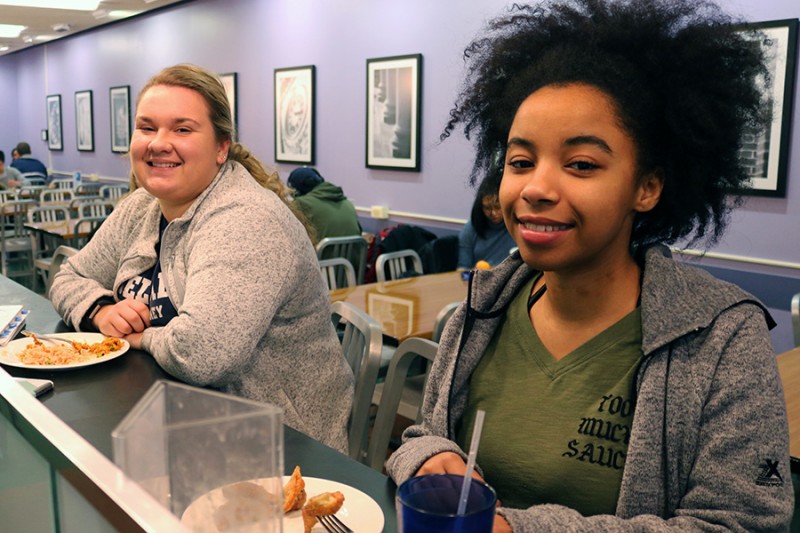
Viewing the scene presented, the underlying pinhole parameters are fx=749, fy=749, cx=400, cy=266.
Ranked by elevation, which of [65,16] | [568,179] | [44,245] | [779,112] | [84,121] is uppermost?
[65,16]

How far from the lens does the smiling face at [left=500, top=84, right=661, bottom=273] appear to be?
100 cm

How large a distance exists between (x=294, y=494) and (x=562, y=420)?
0.40 m

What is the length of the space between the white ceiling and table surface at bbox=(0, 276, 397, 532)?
759 centimetres

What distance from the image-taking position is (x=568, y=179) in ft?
3.29

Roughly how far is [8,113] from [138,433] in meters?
15.5

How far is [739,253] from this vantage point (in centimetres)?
385

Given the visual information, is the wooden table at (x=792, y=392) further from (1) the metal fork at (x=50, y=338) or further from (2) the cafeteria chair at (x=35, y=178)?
(2) the cafeteria chair at (x=35, y=178)

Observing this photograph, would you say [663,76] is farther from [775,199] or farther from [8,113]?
[8,113]

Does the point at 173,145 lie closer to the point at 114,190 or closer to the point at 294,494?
the point at 294,494

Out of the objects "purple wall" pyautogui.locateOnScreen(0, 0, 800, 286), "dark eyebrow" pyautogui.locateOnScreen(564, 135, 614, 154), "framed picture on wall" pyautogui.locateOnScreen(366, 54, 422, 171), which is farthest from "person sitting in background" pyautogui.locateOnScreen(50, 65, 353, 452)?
"framed picture on wall" pyautogui.locateOnScreen(366, 54, 422, 171)

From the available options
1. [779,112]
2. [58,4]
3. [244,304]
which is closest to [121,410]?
[244,304]

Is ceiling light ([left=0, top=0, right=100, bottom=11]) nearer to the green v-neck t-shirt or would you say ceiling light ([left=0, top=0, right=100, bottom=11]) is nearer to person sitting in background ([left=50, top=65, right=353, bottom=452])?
person sitting in background ([left=50, top=65, right=353, bottom=452])

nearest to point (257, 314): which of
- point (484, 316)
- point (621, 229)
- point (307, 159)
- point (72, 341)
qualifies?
point (72, 341)

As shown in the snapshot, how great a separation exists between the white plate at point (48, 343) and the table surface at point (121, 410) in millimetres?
18
